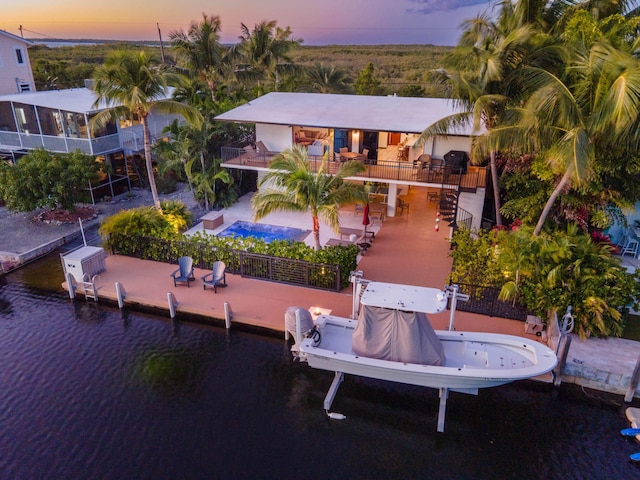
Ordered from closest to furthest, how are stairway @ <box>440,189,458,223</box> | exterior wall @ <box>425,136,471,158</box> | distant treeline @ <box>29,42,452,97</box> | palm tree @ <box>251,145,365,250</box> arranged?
palm tree @ <box>251,145,365,250</box> → stairway @ <box>440,189,458,223</box> → exterior wall @ <box>425,136,471,158</box> → distant treeline @ <box>29,42,452,97</box>

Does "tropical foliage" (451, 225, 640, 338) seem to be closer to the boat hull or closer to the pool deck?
the pool deck

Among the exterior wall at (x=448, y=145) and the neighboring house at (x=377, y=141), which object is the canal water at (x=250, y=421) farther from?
the exterior wall at (x=448, y=145)

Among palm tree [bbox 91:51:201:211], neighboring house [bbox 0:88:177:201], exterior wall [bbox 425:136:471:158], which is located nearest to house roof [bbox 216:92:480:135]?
exterior wall [bbox 425:136:471:158]

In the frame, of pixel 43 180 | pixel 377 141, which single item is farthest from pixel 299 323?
pixel 377 141

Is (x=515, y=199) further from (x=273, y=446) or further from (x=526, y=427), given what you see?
(x=273, y=446)

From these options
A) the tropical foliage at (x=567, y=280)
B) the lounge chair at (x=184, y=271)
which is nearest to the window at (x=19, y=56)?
the lounge chair at (x=184, y=271)

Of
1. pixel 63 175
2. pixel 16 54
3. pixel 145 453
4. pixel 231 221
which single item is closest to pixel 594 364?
pixel 145 453
